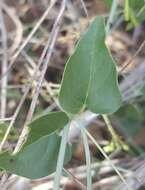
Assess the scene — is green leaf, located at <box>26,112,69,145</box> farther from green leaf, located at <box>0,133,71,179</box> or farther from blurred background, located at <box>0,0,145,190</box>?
blurred background, located at <box>0,0,145,190</box>

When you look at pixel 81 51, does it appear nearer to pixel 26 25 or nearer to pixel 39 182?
pixel 39 182

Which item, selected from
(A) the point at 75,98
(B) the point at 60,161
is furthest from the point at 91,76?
(B) the point at 60,161

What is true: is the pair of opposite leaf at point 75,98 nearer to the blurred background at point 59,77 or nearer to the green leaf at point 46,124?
the green leaf at point 46,124

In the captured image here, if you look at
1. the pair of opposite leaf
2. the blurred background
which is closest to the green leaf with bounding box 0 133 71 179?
the pair of opposite leaf

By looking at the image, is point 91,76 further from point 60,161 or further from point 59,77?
point 59,77

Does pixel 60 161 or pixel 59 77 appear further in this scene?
pixel 59 77

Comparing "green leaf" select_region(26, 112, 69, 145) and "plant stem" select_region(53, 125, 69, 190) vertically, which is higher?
"green leaf" select_region(26, 112, 69, 145)

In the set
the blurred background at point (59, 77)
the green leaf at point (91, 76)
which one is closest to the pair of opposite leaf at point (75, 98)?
the green leaf at point (91, 76)
